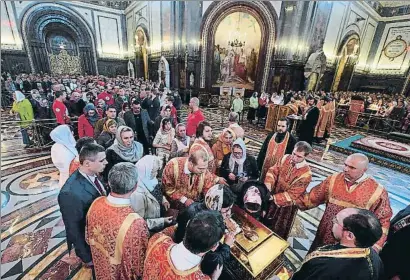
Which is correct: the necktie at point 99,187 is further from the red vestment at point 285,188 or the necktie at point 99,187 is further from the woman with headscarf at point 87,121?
the woman with headscarf at point 87,121

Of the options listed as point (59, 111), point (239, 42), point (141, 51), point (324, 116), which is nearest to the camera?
point (59, 111)

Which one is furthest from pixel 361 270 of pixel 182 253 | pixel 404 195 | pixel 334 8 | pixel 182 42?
pixel 334 8

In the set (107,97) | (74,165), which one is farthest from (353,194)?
(107,97)

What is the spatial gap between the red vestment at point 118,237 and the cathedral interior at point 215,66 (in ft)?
3.94

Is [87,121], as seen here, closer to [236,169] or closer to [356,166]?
[236,169]

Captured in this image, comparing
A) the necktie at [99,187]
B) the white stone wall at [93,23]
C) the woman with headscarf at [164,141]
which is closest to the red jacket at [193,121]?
the woman with headscarf at [164,141]

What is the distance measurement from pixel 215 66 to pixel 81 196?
560 inches

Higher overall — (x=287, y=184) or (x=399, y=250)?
(x=287, y=184)

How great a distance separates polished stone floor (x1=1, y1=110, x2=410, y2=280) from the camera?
2.53 m

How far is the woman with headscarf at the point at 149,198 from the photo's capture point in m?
1.90

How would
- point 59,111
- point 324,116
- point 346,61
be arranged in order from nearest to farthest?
point 59,111 < point 324,116 < point 346,61

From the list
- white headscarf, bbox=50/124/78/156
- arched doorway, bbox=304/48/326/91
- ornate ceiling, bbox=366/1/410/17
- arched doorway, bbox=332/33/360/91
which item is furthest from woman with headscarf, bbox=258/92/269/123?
ornate ceiling, bbox=366/1/410/17

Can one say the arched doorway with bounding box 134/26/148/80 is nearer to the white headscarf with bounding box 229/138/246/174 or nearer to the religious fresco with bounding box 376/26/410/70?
the white headscarf with bounding box 229/138/246/174

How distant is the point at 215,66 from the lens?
14.7m
